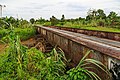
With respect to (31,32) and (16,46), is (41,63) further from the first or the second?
(31,32)

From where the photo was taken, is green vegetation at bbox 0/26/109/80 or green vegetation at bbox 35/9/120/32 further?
green vegetation at bbox 35/9/120/32

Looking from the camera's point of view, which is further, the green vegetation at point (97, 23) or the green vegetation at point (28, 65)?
the green vegetation at point (97, 23)

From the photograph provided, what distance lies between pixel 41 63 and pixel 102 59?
110cm

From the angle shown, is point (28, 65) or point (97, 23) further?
point (97, 23)

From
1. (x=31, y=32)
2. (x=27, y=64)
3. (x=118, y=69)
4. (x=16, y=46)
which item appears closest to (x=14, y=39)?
(x=16, y=46)

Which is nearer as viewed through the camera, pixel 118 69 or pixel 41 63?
pixel 118 69

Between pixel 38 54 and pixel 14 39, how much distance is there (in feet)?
1.58

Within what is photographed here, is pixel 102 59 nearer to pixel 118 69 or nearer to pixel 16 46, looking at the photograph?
pixel 118 69

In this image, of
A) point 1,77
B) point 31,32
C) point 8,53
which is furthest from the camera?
point 31,32

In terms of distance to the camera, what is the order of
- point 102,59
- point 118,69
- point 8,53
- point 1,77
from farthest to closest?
point 8,53
point 1,77
point 102,59
point 118,69

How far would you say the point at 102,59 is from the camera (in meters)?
3.08

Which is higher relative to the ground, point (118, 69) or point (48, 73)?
point (118, 69)

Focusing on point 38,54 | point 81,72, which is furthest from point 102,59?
point 38,54

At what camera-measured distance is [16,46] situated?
3871 millimetres
